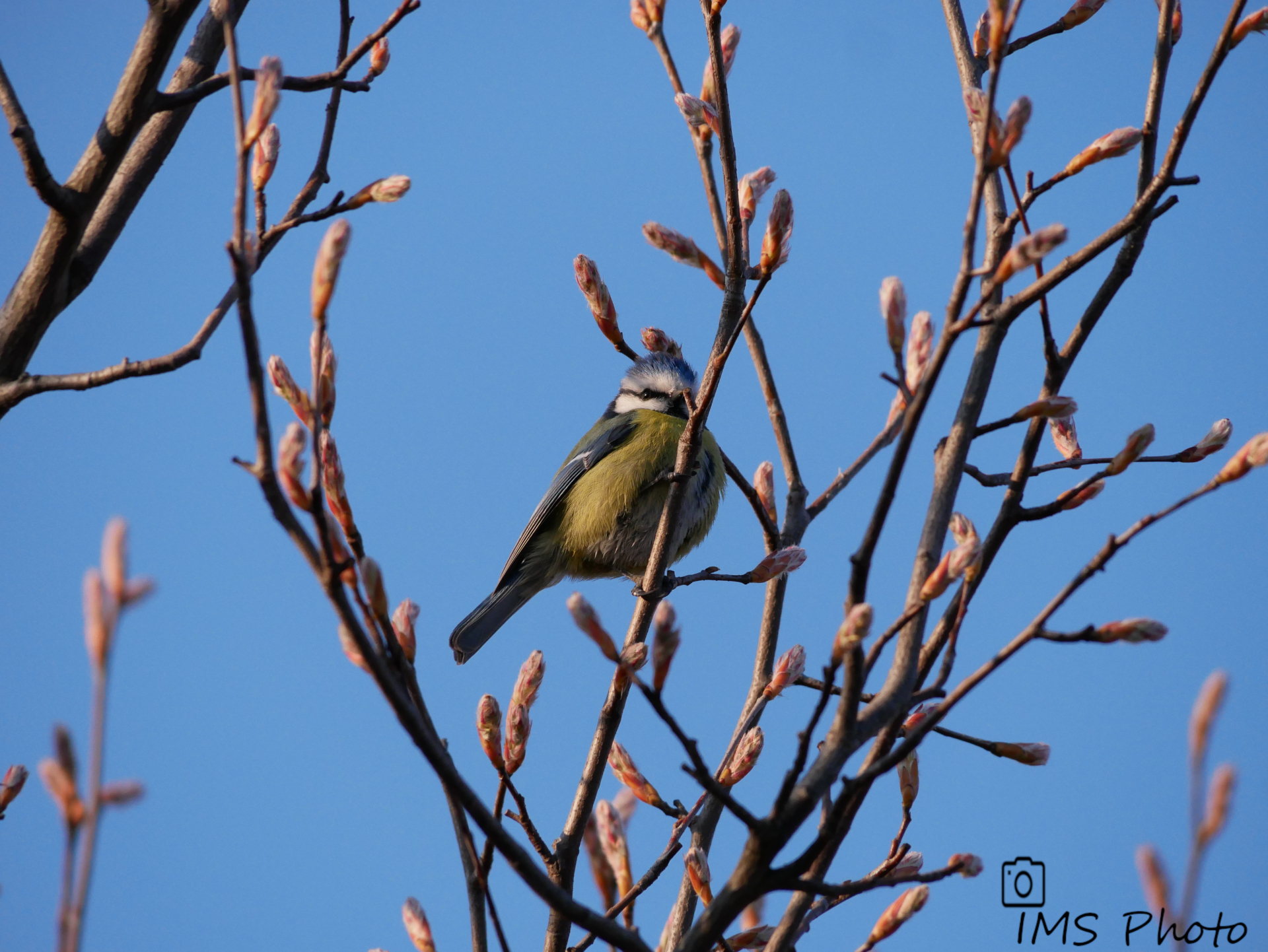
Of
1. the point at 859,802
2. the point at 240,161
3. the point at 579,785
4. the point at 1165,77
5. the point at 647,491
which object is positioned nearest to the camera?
the point at 240,161

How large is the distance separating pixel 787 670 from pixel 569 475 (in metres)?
2.69

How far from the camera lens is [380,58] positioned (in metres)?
2.70

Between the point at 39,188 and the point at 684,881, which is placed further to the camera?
the point at 684,881

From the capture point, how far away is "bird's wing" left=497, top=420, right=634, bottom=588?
4.69 meters

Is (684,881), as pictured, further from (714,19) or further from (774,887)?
(714,19)

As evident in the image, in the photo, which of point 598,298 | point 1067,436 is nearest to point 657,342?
point 598,298

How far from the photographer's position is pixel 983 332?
1975 mm

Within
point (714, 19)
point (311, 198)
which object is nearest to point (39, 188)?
point (311, 198)

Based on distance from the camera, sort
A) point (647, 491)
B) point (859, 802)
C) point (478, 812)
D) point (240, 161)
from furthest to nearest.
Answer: point (647, 491)
point (859, 802)
point (478, 812)
point (240, 161)

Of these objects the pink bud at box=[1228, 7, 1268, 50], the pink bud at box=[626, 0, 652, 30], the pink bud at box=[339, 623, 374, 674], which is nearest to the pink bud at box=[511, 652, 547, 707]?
the pink bud at box=[339, 623, 374, 674]

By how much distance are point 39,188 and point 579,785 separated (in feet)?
5.21

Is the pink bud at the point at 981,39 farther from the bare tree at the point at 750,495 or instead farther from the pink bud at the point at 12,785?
the pink bud at the point at 12,785

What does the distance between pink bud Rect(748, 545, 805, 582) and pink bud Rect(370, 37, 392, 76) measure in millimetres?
1540

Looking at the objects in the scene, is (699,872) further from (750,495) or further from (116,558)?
(116,558)
